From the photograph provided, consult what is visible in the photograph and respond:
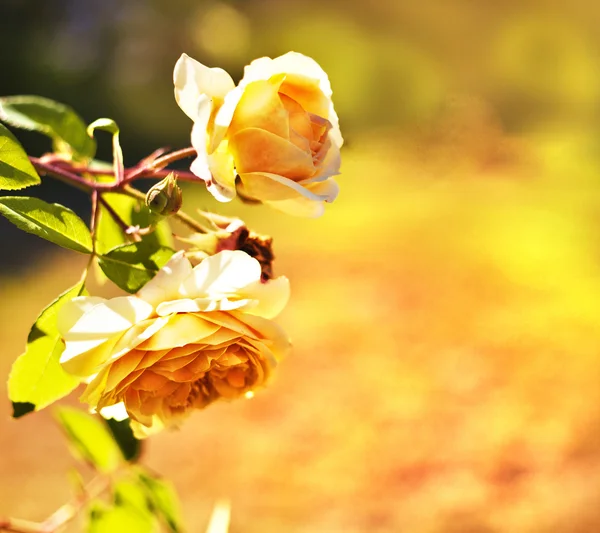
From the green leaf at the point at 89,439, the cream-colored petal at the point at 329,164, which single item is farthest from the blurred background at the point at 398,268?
the green leaf at the point at 89,439

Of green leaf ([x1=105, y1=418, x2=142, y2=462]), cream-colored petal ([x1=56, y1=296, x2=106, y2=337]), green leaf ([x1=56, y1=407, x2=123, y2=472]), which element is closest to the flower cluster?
cream-colored petal ([x1=56, y1=296, x2=106, y2=337])

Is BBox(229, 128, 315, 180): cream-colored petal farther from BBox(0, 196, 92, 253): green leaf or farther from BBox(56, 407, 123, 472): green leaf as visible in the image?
BBox(56, 407, 123, 472): green leaf

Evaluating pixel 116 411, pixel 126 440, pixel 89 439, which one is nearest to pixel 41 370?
pixel 116 411

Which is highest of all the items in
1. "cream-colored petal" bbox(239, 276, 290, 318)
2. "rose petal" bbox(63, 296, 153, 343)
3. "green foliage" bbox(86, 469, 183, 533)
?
"green foliage" bbox(86, 469, 183, 533)

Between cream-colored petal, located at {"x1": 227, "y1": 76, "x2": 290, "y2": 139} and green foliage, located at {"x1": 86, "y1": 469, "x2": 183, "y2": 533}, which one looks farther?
green foliage, located at {"x1": 86, "y1": 469, "x2": 183, "y2": 533}

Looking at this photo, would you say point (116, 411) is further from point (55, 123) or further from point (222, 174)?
point (55, 123)

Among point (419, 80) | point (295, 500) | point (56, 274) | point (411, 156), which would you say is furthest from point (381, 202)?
point (295, 500)
